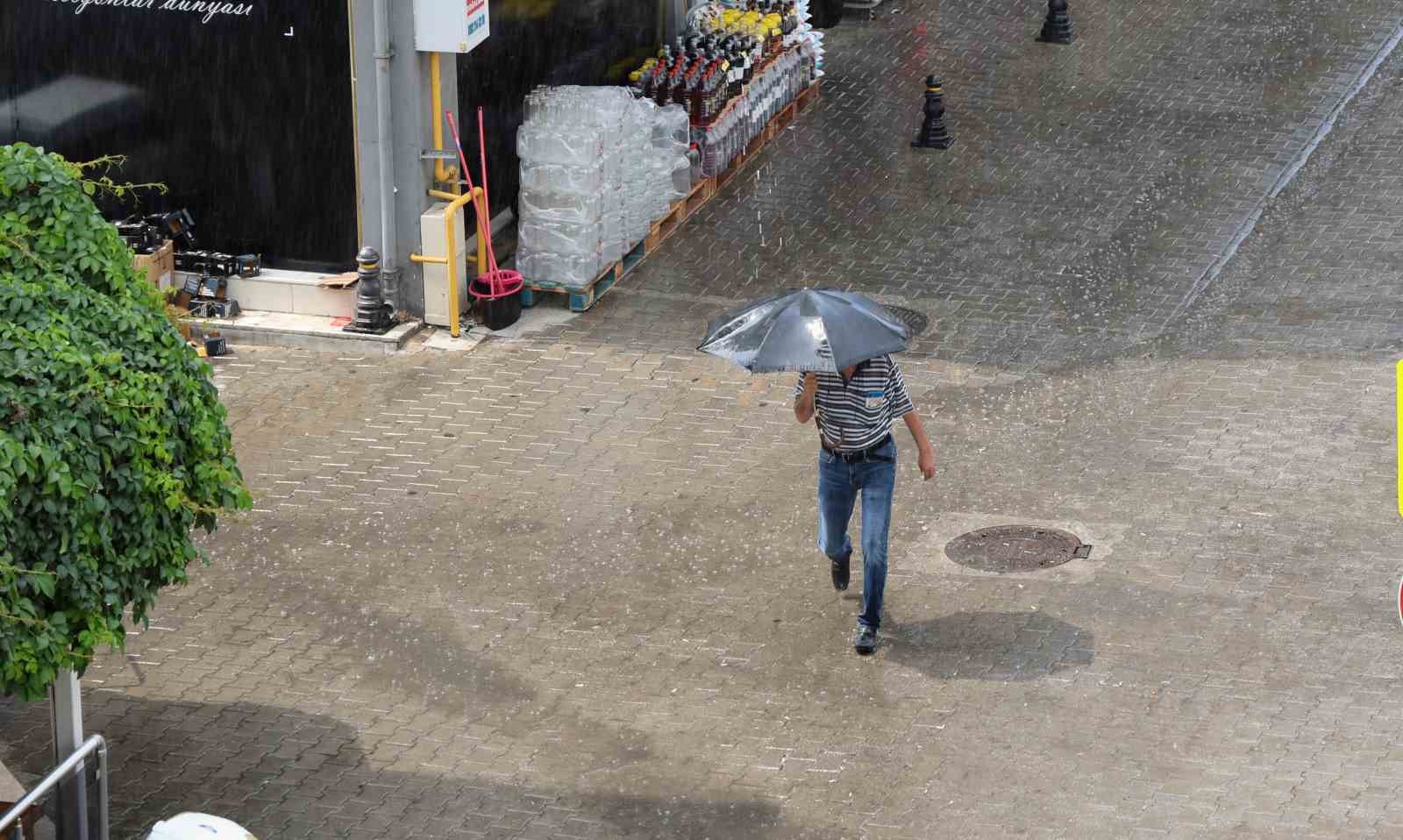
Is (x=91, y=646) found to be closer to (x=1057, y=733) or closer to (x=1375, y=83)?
(x=1057, y=733)

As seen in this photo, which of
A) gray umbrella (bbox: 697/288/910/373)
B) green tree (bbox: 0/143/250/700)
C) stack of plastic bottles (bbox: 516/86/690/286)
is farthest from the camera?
stack of plastic bottles (bbox: 516/86/690/286)

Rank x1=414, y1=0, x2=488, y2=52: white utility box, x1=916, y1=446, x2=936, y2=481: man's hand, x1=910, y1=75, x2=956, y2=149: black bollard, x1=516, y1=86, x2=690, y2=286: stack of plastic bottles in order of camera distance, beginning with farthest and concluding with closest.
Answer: x1=910, y1=75, x2=956, y2=149: black bollard, x1=516, y1=86, x2=690, y2=286: stack of plastic bottles, x1=414, y1=0, x2=488, y2=52: white utility box, x1=916, y1=446, x2=936, y2=481: man's hand

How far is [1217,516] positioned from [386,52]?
6.81 meters

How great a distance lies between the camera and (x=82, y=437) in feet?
25.6

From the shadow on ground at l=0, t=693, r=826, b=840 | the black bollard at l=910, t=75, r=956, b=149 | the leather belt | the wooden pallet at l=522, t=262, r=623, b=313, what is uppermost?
the black bollard at l=910, t=75, r=956, b=149

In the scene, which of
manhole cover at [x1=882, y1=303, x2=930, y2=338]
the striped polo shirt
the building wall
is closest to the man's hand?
the striped polo shirt

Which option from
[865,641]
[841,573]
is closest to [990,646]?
[865,641]

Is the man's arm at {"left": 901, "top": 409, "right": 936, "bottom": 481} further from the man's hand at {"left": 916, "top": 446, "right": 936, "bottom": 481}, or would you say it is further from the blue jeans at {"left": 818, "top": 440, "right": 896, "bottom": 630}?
the blue jeans at {"left": 818, "top": 440, "right": 896, "bottom": 630}

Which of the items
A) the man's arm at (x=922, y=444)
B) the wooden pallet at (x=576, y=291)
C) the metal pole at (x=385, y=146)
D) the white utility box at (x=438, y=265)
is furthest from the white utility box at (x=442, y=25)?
the man's arm at (x=922, y=444)

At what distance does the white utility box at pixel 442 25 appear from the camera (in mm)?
14945

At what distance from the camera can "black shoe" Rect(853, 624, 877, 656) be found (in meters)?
10.9

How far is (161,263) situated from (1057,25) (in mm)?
10847

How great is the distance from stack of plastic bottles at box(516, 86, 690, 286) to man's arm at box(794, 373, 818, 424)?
537 cm

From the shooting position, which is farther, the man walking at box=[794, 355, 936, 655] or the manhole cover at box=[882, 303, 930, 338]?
the manhole cover at box=[882, 303, 930, 338]
